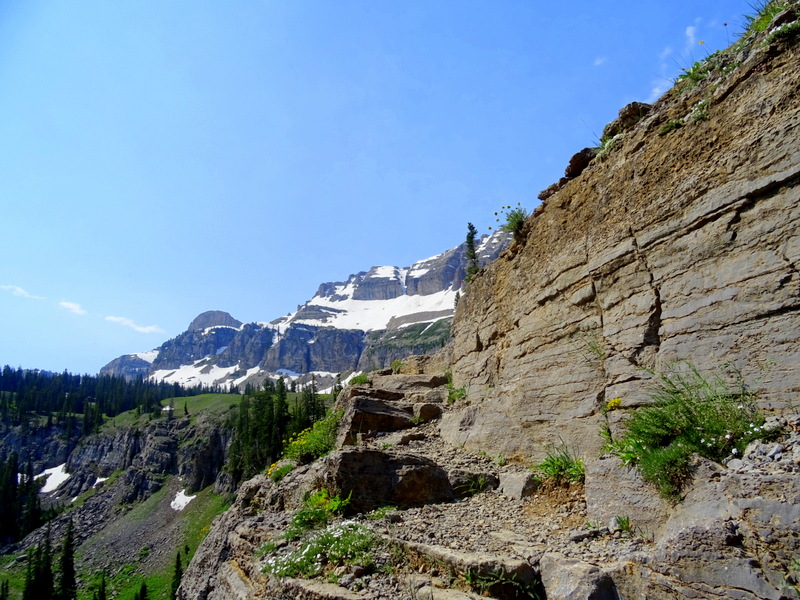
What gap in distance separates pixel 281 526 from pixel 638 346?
716cm

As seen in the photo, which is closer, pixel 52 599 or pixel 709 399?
pixel 709 399

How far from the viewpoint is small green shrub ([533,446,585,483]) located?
24.9 ft

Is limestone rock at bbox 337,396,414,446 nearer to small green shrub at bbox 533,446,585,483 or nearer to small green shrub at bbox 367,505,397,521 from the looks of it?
small green shrub at bbox 367,505,397,521

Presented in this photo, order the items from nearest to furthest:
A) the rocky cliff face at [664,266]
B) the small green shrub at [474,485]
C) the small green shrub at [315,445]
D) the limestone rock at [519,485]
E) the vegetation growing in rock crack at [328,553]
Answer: the rocky cliff face at [664,266], the vegetation growing in rock crack at [328,553], the limestone rock at [519,485], the small green shrub at [474,485], the small green shrub at [315,445]

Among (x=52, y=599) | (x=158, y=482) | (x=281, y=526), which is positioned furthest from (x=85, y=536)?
(x=281, y=526)

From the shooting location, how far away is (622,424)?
23.7ft

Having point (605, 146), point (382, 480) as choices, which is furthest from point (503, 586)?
point (605, 146)

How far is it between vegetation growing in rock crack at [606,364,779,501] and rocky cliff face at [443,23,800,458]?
27 cm

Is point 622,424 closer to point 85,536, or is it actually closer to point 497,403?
point 497,403

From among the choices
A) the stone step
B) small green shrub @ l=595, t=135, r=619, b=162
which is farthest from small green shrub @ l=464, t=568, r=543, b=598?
small green shrub @ l=595, t=135, r=619, b=162

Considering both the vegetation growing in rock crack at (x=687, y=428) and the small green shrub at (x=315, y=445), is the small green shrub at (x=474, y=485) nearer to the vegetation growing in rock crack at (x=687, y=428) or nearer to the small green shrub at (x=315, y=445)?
the vegetation growing in rock crack at (x=687, y=428)

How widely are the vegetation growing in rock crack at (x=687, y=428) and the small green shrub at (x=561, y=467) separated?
1.23 meters

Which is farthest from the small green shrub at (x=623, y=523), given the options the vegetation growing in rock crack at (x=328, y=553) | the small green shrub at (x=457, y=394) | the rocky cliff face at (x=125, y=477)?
the rocky cliff face at (x=125, y=477)

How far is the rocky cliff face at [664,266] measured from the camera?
5562 mm
